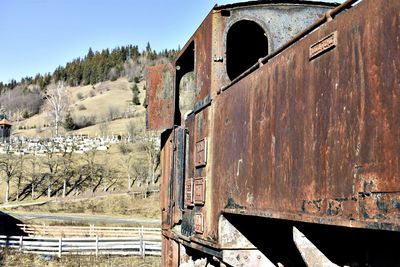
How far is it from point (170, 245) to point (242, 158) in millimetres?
3858

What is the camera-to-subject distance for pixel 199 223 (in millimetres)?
5918

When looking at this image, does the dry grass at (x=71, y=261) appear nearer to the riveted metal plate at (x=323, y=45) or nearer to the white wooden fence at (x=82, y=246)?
the white wooden fence at (x=82, y=246)

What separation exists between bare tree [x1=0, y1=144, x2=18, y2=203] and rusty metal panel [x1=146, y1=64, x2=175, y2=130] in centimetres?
3825

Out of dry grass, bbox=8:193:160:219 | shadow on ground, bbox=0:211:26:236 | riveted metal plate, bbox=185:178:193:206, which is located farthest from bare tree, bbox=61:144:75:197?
riveted metal plate, bbox=185:178:193:206

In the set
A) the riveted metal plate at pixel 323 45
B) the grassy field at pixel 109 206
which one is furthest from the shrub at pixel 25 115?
the riveted metal plate at pixel 323 45

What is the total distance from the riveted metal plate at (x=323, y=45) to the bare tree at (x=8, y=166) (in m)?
43.9

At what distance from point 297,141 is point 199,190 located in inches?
108

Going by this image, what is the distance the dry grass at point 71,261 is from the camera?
20484 millimetres

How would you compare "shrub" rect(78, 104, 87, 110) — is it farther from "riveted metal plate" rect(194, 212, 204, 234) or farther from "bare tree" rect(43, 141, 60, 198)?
"riveted metal plate" rect(194, 212, 204, 234)

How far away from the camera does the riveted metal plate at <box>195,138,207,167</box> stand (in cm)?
575

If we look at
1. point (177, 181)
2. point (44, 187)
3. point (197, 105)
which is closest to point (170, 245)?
point (177, 181)

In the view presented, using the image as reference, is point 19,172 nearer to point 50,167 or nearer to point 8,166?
point 8,166

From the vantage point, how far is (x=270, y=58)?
13.2 feet

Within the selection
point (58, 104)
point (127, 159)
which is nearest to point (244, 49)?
point (127, 159)
